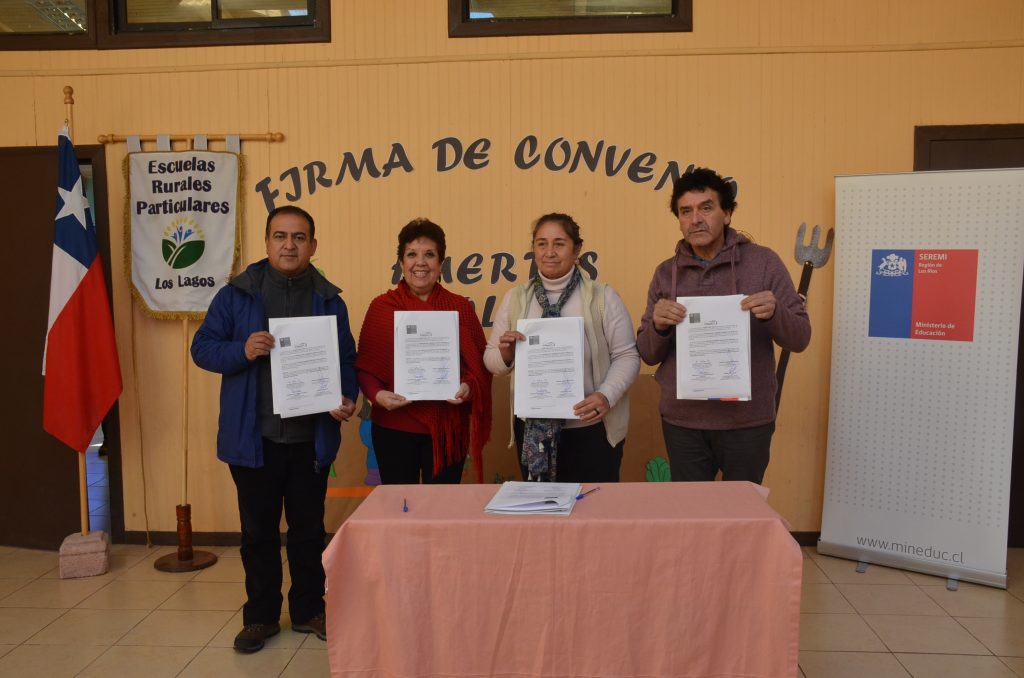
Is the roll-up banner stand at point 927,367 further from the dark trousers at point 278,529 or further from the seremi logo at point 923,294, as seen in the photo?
the dark trousers at point 278,529

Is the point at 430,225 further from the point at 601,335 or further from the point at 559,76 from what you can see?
the point at 559,76

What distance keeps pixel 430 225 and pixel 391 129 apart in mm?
1297

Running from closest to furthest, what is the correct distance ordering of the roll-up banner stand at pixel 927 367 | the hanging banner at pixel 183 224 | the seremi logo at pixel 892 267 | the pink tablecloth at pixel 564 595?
1. the pink tablecloth at pixel 564 595
2. the roll-up banner stand at pixel 927 367
3. the seremi logo at pixel 892 267
4. the hanging banner at pixel 183 224

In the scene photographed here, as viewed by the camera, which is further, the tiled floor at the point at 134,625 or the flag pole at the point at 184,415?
the flag pole at the point at 184,415

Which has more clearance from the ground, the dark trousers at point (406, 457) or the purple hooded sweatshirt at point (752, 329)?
the purple hooded sweatshirt at point (752, 329)

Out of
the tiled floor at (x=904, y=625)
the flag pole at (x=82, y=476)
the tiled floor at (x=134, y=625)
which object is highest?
the flag pole at (x=82, y=476)

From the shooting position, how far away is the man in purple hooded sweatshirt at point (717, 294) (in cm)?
249

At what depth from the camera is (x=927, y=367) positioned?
3486 mm

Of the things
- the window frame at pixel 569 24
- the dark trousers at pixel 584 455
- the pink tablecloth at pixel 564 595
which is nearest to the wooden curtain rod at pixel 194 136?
the window frame at pixel 569 24

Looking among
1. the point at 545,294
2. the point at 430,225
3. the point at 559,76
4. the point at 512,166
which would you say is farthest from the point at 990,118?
the point at 430,225

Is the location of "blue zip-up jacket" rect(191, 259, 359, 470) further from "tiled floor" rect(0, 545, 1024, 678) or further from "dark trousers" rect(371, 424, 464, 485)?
"tiled floor" rect(0, 545, 1024, 678)

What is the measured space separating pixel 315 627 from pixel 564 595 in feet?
4.71
